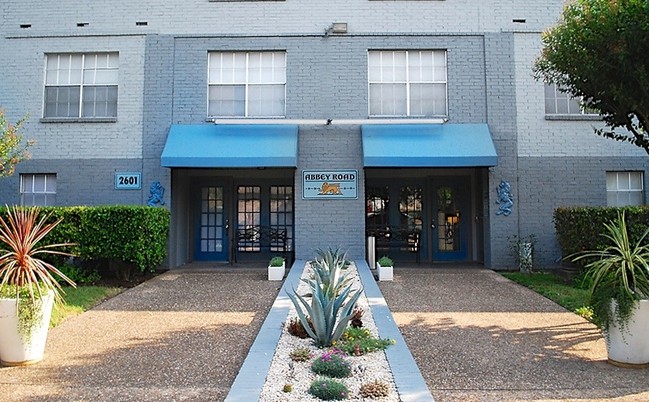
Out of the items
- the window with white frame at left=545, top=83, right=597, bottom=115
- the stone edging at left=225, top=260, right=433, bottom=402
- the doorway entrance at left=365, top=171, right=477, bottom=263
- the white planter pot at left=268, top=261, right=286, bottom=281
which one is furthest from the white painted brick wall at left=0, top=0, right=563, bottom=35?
the stone edging at left=225, top=260, right=433, bottom=402

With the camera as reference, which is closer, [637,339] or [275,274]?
[637,339]

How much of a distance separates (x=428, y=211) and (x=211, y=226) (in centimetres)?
676

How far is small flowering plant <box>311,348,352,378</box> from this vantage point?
4.82m

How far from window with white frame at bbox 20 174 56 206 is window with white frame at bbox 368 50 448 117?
9257 mm

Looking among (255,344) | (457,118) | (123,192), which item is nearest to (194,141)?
(123,192)

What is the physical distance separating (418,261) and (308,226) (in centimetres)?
361

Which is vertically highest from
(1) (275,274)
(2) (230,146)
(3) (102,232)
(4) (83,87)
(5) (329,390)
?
(4) (83,87)

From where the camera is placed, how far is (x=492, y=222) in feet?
43.4

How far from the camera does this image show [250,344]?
6.27 meters

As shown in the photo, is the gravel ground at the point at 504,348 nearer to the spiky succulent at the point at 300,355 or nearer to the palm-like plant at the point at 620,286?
the palm-like plant at the point at 620,286

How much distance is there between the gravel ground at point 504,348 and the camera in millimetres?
4773

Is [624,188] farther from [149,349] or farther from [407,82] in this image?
[149,349]

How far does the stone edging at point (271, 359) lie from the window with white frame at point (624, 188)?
29.6 ft

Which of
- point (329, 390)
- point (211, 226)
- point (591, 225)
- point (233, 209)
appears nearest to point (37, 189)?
point (211, 226)
